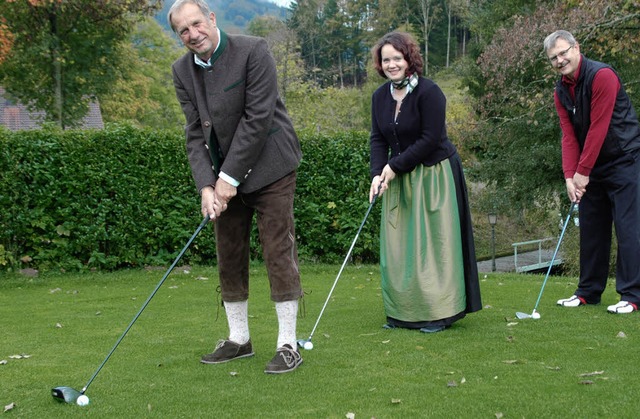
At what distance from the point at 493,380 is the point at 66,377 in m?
2.17

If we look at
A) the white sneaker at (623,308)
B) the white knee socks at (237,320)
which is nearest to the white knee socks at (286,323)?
the white knee socks at (237,320)

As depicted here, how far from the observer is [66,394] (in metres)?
A: 3.29

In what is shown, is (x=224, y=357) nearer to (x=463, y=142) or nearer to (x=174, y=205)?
(x=174, y=205)

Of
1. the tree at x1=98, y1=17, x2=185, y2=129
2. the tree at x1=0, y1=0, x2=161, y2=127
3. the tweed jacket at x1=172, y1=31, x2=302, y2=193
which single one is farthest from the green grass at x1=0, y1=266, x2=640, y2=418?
the tree at x1=98, y1=17, x2=185, y2=129

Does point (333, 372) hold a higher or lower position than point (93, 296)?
higher

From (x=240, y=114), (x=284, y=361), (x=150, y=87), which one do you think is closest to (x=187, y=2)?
(x=240, y=114)

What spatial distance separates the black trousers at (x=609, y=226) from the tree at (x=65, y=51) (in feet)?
55.9

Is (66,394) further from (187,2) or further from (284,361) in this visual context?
(187,2)

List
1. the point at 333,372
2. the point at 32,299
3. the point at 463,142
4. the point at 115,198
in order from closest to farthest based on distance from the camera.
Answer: the point at 333,372, the point at 32,299, the point at 115,198, the point at 463,142

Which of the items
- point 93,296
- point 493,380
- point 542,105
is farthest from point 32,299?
point 542,105

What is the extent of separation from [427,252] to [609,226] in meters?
1.54

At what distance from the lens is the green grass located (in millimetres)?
3170

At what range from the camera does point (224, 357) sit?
403 centimetres

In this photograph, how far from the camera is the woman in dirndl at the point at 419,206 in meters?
4.62
